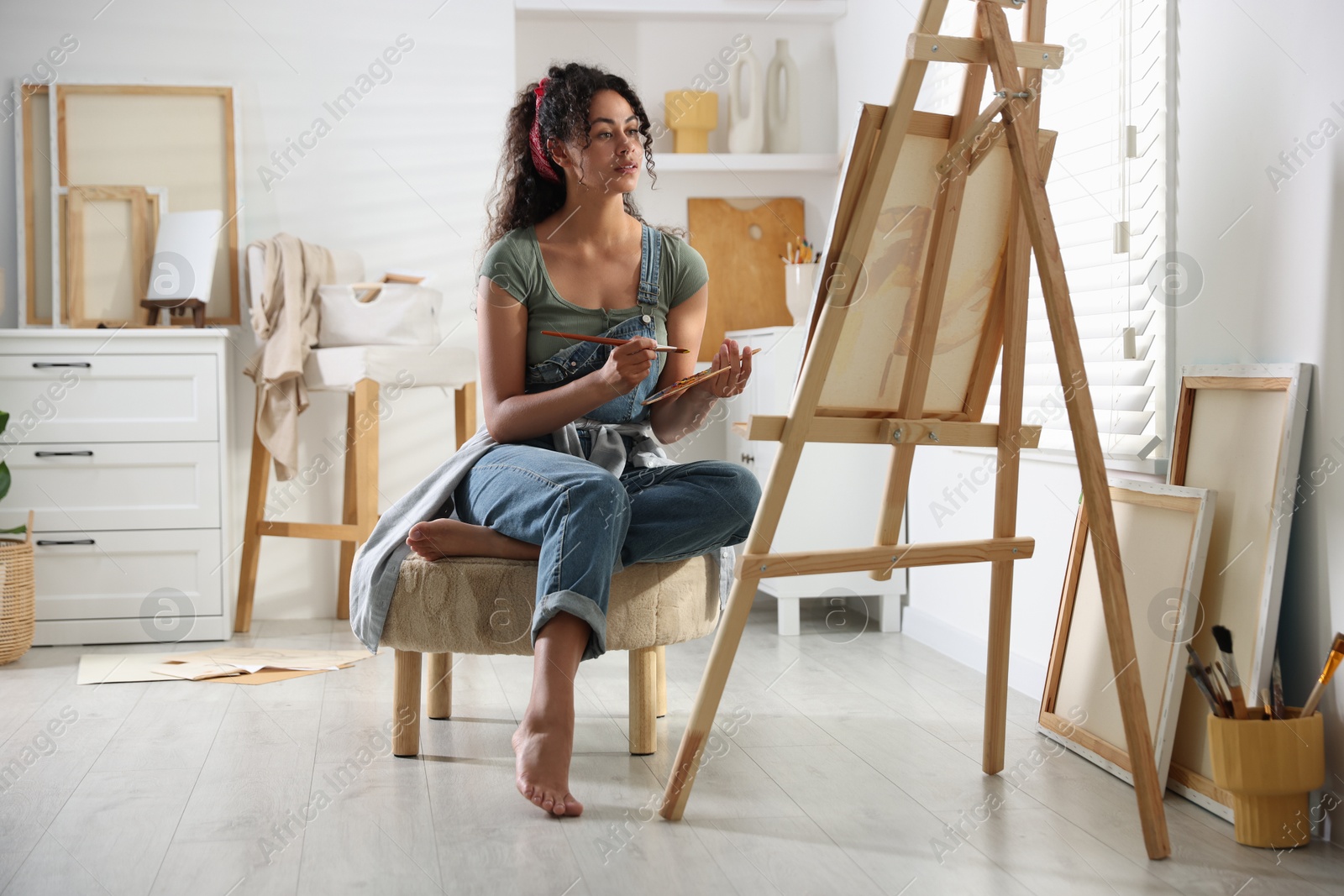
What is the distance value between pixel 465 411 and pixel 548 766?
6.12 ft

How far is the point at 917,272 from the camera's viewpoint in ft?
5.48

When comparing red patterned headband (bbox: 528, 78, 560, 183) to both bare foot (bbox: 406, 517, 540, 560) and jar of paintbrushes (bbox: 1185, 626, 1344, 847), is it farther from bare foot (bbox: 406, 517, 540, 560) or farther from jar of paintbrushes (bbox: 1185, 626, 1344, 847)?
jar of paintbrushes (bbox: 1185, 626, 1344, 847)

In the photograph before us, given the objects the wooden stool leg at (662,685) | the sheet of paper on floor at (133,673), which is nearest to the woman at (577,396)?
the wooden stool leg at (662,685)

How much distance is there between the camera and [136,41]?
3.36 meters

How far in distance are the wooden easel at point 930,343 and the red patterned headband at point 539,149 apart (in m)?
0.71

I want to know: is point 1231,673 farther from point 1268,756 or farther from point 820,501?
point 820,501

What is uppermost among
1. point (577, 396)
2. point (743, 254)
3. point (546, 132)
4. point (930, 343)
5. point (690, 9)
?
point (690, 9)

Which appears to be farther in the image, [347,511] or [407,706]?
[347,511]

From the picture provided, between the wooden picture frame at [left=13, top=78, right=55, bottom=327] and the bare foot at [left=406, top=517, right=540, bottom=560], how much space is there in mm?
2097

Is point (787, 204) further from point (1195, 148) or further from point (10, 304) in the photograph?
point (10, 304)

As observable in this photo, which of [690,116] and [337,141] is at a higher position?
[690,116]

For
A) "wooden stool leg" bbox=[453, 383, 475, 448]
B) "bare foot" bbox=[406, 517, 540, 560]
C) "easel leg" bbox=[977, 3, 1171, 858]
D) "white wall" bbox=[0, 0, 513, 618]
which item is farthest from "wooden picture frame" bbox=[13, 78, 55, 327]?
"easel leg" bbox=[977, 3, 1171, 858]

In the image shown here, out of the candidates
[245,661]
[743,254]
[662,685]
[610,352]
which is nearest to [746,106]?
[743,254]

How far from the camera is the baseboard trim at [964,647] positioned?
7.89 feet
